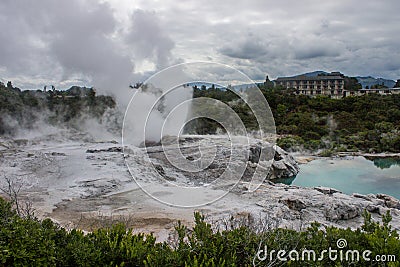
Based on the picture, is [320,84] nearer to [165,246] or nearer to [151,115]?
[151,115]

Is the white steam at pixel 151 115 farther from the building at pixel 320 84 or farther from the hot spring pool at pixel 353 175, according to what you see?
the building at pixel 320 84

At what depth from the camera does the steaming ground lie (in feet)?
18.7

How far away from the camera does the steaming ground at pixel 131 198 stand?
5.71 metres

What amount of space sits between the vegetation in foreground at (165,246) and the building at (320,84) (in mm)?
29911

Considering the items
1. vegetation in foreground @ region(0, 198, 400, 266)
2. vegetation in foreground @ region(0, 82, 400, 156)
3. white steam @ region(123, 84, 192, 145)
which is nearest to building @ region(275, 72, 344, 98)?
vegetation in foreground @ region(0, 82, 400, 156)

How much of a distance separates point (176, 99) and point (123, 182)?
4.48 metres

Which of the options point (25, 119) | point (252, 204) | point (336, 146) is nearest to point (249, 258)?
point (252, 204)

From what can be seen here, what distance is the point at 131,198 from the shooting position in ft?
22.1

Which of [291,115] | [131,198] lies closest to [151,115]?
[131,198]

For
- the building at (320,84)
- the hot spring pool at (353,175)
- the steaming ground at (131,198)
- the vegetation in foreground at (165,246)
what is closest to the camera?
the vegetation in foreground at (165,246)

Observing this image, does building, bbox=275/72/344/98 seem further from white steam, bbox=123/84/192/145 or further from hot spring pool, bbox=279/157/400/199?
white steam, bbox=123/84/192/145

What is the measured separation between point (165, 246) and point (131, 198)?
4.27 meters

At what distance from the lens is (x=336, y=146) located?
55.5 ft


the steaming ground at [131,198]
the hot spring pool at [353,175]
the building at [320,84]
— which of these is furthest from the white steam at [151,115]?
the building at [320,84]
